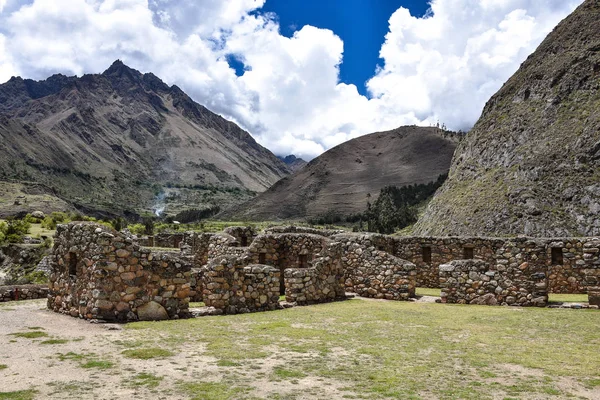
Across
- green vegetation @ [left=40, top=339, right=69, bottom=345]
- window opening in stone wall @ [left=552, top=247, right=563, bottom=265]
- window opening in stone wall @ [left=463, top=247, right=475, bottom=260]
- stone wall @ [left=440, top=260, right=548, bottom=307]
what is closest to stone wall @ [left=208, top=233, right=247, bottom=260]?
stone wall @ [left=440, top=260, right=548, bottom=307]

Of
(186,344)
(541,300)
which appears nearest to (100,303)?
(186,344)

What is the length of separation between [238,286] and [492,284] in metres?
8.61

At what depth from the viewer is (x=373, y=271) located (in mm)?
17641

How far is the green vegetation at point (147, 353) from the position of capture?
823cm

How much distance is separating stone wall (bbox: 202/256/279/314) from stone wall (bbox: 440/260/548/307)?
6319mm

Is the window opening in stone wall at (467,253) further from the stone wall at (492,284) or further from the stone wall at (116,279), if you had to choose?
the stone wall at (116,279)

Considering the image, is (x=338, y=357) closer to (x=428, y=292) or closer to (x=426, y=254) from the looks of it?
(x=428, y=292)

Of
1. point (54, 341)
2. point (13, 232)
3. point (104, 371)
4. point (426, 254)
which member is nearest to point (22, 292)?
point (54, 341)

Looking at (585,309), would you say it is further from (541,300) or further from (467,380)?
(467,380)

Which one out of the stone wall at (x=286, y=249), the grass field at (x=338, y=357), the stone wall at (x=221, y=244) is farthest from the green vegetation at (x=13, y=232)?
the grass field at (x=338, y=357)

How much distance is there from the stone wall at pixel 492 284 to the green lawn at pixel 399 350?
0.99 metres

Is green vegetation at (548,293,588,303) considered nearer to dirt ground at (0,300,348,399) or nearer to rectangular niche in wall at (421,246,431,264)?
rectangular niche in wall at (421,246,431,264)

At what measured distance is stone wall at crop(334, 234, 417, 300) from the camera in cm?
1691

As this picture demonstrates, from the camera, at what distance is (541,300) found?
14.9 m
